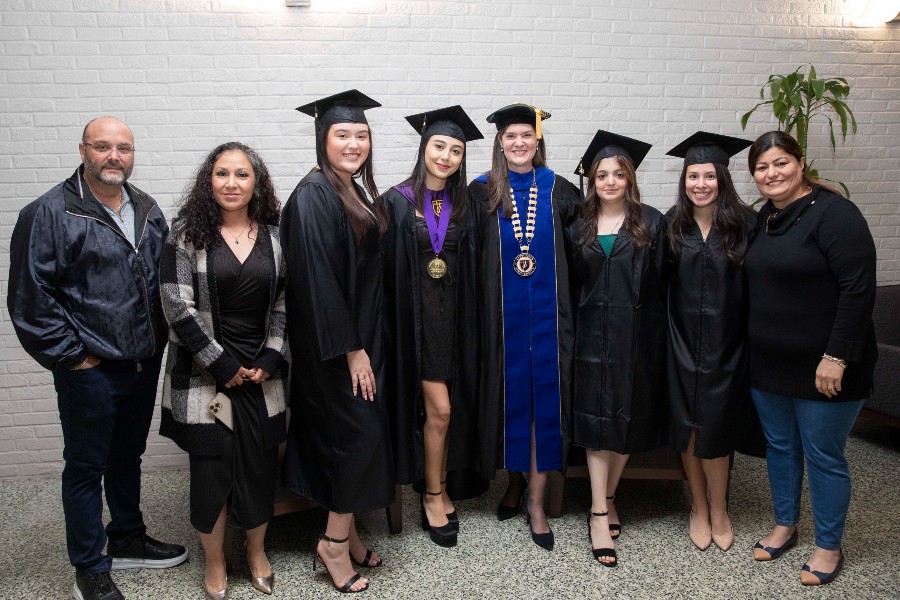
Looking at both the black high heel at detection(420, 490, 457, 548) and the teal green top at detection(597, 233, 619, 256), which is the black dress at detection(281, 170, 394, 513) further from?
the teal green top at detection(597, 233, 619, 256)

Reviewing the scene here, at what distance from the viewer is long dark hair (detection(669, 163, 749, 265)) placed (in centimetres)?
254

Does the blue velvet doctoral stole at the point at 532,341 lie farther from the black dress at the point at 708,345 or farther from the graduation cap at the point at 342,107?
the graduation cap at the point at 342,107

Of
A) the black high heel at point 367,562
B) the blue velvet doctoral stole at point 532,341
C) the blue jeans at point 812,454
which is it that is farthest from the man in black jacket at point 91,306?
the blue jeans at point 812,454

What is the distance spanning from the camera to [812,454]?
248 cm

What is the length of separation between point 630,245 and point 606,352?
46 centimetres

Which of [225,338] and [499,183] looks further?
[499,183]

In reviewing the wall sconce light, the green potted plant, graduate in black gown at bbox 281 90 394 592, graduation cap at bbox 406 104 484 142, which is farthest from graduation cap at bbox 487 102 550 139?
the wall sconce light

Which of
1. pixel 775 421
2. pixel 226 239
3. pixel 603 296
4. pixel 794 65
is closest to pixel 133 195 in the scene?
pixel 226 239

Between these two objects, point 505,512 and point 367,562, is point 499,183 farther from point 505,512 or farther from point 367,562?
point 367,562

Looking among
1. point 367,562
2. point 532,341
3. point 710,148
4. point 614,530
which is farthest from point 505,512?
point 710,148

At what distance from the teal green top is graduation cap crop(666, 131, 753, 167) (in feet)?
1.42

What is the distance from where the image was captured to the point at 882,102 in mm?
3979

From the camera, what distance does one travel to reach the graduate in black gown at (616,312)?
2605mm

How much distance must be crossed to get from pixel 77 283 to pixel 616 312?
6.73ft
